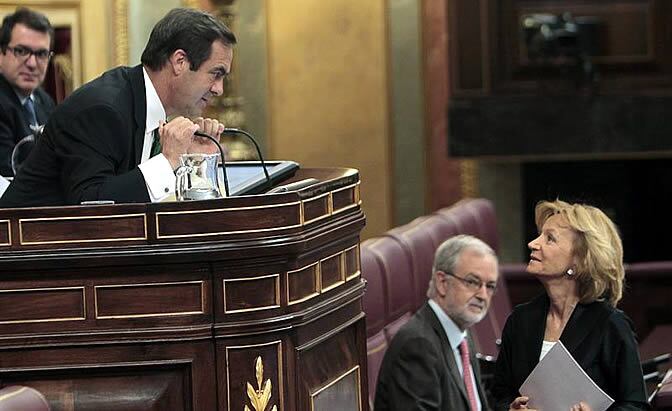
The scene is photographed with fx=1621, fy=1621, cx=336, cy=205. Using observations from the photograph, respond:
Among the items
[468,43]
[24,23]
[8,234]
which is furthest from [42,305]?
[468,43]

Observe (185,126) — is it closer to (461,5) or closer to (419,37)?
(461,5)

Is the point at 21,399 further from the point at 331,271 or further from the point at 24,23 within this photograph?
the point at 24,23

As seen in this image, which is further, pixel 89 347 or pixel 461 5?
pixel 461 5

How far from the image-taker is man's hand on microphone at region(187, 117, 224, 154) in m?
3.40

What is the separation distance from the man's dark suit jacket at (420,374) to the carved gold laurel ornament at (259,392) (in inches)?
51.5

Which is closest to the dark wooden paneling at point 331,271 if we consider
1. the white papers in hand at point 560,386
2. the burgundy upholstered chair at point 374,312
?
the white papers in hand at point 560,386

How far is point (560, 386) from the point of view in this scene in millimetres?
3938

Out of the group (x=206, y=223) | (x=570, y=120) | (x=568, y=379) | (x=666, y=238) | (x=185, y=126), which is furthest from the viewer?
(x=666, y=238)

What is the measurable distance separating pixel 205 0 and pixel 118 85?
5.61 metres

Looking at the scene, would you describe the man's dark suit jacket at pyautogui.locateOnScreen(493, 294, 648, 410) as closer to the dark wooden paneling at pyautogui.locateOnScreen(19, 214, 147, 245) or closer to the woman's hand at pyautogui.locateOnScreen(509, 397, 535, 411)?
the woman's hand at pyautogui.locateOnScreen(509, 397, 535, 411)

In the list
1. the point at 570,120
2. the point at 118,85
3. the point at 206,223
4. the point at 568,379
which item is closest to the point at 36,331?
the point at 206,223

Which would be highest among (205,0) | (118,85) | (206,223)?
(205,0)

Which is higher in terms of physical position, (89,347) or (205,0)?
(205,0)

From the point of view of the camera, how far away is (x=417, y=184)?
953 cm
